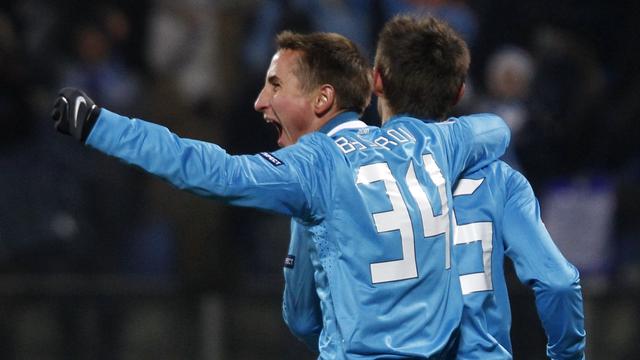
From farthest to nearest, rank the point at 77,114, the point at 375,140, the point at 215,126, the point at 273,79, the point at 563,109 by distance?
the point at 563,109 < the point at 215,126 < the point at 273,79 < the point at 375,140 < the point at 77,114

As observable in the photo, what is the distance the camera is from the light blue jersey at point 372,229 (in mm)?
2775

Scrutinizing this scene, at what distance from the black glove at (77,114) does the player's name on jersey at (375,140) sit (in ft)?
2.09

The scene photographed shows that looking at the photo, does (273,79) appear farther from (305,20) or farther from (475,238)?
(305,20)

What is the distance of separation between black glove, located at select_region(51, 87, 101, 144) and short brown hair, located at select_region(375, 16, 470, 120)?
0.89 m

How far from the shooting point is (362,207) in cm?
284

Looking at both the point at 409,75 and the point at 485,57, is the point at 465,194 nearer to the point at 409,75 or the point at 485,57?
the point at 409,75

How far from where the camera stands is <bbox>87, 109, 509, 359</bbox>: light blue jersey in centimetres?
278

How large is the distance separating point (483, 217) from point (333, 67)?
564 mm

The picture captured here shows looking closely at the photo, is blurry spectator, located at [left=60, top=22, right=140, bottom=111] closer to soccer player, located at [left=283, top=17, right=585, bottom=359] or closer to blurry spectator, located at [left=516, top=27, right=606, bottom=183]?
blurry spectator, located at [left=516, top=27, right=606, bottom=183]

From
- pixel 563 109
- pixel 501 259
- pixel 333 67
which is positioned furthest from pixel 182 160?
pixel 563 109

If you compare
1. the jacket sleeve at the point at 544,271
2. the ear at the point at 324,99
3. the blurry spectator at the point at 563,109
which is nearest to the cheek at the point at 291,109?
the ear at the point at 324,99

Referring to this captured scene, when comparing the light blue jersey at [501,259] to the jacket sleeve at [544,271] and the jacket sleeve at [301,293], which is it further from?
the jacket sleeve at [301,293]

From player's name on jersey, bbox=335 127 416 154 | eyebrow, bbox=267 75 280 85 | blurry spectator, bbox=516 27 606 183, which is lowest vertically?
player's name on jersey, bbox=335 127 416 154

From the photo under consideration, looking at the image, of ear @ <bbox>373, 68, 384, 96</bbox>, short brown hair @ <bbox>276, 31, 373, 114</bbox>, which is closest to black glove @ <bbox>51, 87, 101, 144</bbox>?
short brown hair @ <bbox>276, 31, 373, 114</bbox>
